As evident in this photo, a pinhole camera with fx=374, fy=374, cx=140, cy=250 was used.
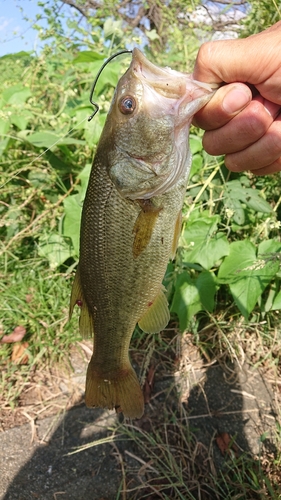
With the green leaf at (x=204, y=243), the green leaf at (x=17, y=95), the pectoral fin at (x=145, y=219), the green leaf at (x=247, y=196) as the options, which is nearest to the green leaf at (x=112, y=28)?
the green leaf at (x=17, y=95)

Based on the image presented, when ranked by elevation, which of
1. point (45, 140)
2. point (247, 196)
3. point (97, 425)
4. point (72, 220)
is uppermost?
point (45, 140)

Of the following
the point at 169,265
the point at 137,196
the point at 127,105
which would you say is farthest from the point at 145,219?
the point at 169,265

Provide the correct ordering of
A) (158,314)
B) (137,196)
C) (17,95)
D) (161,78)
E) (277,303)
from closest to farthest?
(161,78), (137,196), (158,314), (277,303), (17,95)

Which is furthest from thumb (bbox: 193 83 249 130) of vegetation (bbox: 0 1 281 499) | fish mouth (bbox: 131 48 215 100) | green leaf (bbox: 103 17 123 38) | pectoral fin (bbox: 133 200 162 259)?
green leaf (bbox: 103 17 123 38)

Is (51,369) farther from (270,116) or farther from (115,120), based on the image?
(270,116)

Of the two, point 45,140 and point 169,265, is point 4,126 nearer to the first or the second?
point 45,140

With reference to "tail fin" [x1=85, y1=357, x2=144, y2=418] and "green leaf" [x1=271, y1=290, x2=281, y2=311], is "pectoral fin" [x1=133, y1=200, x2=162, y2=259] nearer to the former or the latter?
"tail fin" [x1=85, y1=357, x2=144, y2=418]
